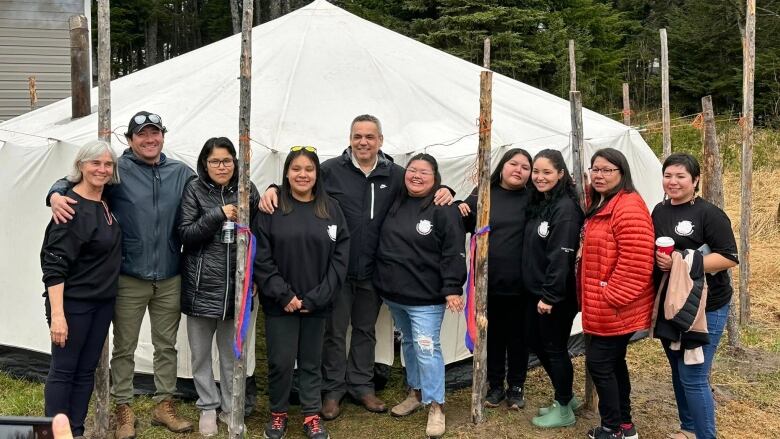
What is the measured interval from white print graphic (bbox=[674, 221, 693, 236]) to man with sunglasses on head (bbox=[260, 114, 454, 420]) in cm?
114

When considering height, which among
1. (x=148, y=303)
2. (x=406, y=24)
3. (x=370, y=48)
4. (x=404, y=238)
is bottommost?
(x=148, y=303)

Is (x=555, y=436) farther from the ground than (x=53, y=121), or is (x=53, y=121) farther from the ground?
(x=53, y=121)

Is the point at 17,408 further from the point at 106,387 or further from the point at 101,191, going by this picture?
the point at 101,191

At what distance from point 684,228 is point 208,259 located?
7.64ft

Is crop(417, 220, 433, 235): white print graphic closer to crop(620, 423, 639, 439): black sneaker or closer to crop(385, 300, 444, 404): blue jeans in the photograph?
crop(385, 300, 444, 404): blue jeans

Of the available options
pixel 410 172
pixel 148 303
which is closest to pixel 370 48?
pixel 410 172

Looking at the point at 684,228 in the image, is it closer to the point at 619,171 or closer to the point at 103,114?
the point at 619,171

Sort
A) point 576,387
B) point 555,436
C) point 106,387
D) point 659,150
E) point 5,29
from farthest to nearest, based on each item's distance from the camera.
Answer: point 659,150, point 5,29, point 576,387, point 555,436, point 106,387

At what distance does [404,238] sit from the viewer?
3.88 metres

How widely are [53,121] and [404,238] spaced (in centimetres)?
296

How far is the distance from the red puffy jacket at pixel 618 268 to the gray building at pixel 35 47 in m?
8.99

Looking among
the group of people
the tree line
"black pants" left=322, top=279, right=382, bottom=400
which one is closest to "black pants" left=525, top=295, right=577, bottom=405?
the group of people

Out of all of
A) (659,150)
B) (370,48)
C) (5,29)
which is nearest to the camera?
(370,48)

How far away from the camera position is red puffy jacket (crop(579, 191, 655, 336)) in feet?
11.1
